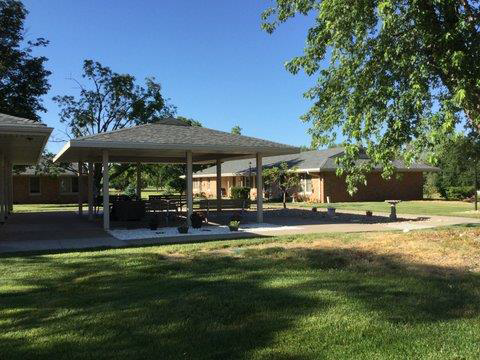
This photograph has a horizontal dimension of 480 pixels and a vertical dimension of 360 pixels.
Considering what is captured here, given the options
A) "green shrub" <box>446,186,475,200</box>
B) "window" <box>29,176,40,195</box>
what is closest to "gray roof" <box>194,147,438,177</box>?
"green shrub" <box>446,186,475,200</box>

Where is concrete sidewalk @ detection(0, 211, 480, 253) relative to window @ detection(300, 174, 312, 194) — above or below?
below

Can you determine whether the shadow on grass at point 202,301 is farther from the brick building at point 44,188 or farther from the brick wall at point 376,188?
the brick building at point 44,188

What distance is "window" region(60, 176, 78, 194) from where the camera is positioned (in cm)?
4156

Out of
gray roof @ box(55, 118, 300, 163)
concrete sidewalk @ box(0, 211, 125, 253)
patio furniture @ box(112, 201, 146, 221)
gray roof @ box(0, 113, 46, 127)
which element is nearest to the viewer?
gray roof @ box(0, 113, 46, 127)

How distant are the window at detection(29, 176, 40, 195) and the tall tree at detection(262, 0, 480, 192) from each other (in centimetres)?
3488

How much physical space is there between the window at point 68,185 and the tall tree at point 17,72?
1462 centimetres

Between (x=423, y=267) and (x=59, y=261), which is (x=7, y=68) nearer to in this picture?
(x=59, y=261)

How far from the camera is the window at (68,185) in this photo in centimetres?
4156

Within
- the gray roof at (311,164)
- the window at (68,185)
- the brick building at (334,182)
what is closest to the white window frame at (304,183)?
the brick building at (334,182)

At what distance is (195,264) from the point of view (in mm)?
9312

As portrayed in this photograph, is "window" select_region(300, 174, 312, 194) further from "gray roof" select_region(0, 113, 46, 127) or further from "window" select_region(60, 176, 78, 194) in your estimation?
"gray roof" select_region(0, 113, 46, 127)

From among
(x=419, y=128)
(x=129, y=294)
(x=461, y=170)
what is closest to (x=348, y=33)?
(x=419, y=128)

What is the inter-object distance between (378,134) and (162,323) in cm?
606

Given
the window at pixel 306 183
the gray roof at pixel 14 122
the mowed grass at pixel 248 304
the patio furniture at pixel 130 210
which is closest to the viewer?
the mowed grass at pixel 248 304
